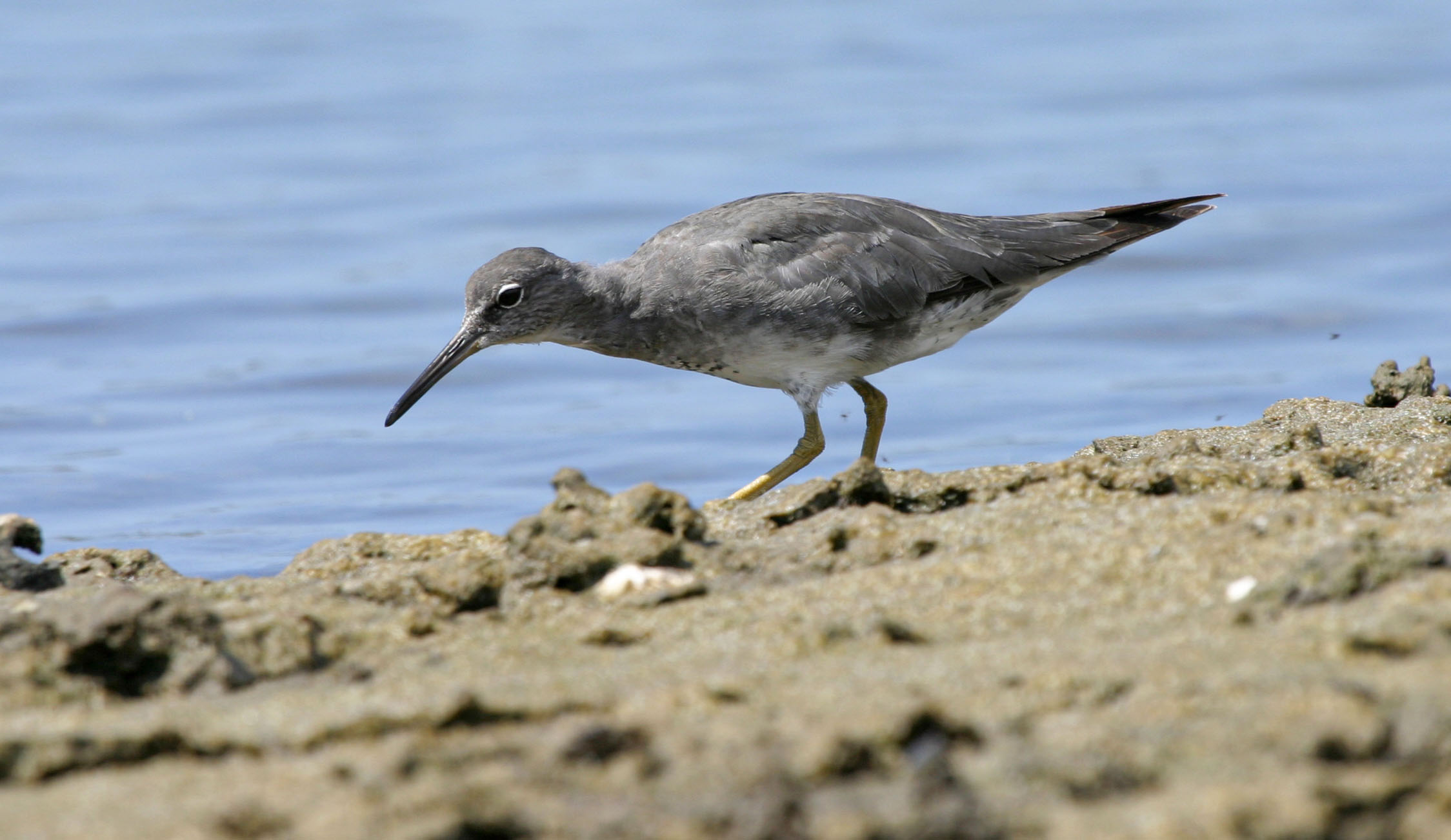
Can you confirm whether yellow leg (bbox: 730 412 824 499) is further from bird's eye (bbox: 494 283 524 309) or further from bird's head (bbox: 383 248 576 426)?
bird's eye (bbox: 494 283 524 309)

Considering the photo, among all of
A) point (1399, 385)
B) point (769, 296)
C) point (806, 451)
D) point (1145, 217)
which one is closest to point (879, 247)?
point (769, 296)

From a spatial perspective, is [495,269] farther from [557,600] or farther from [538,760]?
[538,760]

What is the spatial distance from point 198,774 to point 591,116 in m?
14.1

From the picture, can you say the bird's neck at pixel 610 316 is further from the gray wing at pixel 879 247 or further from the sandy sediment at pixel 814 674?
the sandy sediment at pixel 814 674

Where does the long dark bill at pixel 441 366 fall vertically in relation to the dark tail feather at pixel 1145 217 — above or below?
below

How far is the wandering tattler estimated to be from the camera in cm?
734

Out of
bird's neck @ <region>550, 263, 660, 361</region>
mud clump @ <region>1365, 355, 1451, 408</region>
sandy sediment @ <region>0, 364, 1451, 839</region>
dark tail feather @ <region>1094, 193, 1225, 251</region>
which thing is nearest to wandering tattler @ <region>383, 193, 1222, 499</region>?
bird's neck @ <region>550, 263, 660, 361</region>

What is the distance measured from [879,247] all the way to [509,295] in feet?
5.85

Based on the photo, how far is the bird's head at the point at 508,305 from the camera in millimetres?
7402

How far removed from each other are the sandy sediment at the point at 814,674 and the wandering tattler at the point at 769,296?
2133mm

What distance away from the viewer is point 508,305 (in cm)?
745

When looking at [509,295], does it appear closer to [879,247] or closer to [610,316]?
[610,316]

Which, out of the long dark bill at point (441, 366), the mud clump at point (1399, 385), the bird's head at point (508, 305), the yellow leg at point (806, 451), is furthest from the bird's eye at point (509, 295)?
the mud clump at point (1399, 385)

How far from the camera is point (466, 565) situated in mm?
4535
